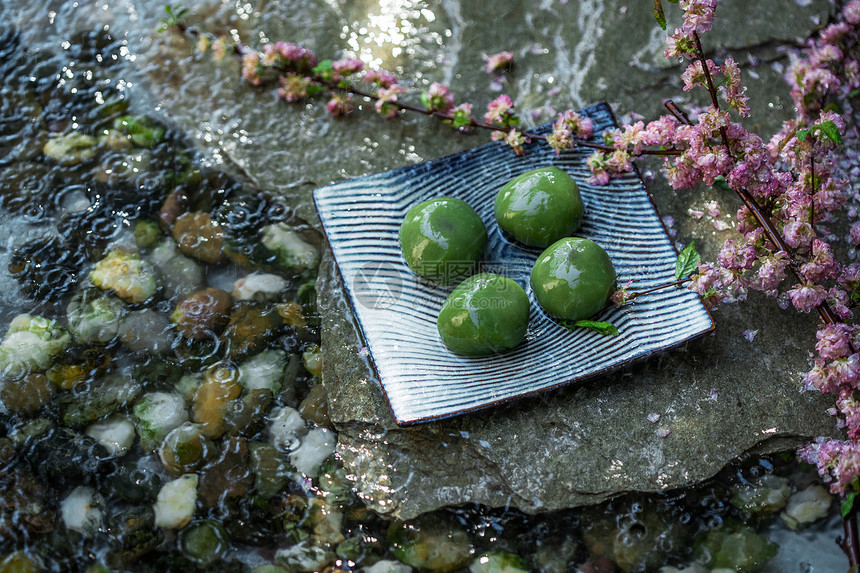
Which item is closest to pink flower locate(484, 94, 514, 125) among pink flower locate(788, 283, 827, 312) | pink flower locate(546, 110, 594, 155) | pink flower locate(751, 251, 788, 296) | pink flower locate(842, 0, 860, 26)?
pink flower locate(546, 110, 594, 155)

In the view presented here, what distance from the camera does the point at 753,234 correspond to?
7.45ft

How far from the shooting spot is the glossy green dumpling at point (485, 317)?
7.10 feet

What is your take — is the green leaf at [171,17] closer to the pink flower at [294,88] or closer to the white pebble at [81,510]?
the pink flower at [294,88]

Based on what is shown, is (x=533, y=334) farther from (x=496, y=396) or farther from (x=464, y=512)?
(x=464, y=512)

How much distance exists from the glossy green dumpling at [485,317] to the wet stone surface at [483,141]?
238mm

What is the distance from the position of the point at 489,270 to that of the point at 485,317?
1.15 ft

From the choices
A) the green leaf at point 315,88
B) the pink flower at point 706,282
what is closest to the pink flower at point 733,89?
the pink flower at point 706,282

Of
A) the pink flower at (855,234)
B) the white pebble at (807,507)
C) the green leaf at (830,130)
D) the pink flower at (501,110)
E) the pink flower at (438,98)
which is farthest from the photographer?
the pink flower at (438,98)

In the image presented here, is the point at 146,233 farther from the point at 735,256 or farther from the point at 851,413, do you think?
the point at 851,413

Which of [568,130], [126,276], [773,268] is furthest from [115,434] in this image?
[773,268]

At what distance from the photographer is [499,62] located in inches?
125

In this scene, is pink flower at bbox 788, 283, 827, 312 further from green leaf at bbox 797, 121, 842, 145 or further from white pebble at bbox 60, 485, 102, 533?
white pebble at bbox 60, 485, 102, 533

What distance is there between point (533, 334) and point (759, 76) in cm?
184

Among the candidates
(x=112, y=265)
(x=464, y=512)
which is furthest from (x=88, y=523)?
(x=464, y=512)
